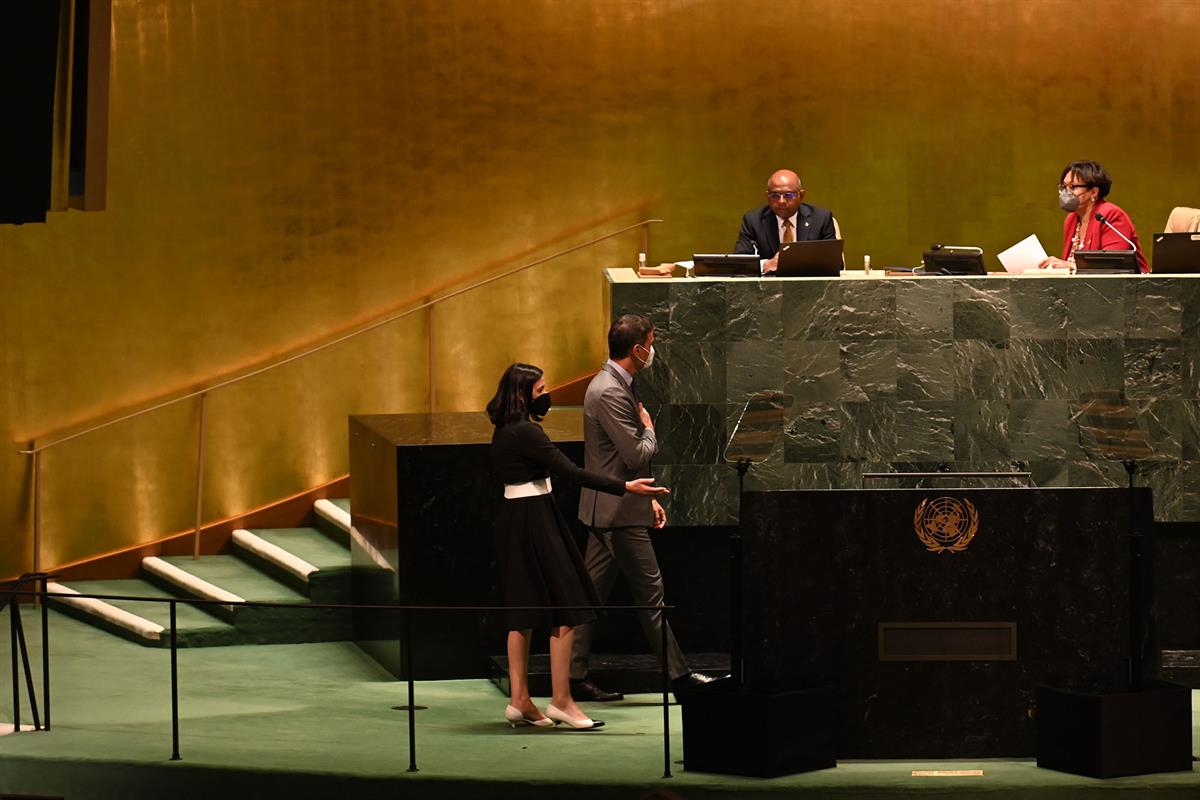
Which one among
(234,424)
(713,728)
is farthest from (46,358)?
(713,728)

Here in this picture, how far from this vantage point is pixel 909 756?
713 cm

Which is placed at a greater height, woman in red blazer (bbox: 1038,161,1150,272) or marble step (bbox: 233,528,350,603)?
woman in red blazer (bbox: 1038,161,1150,272)

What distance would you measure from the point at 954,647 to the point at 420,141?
544 cm

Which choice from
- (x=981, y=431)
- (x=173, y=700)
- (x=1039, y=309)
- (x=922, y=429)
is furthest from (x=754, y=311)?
(x=173, y=700)

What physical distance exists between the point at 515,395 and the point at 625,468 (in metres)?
0.54

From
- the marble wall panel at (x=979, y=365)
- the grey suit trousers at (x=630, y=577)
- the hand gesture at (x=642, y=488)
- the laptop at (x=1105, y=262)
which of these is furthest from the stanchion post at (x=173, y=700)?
the laptop at (x=1105, y=262)

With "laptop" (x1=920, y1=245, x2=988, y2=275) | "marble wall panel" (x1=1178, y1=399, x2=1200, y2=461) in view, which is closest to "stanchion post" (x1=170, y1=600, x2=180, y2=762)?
"laptop" (x1=920, y1=245, x2=988, y2=275)

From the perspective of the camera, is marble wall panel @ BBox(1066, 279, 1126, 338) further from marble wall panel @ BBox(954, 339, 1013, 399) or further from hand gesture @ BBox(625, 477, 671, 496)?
hand gesture @ BBox(625, 477, 671, 496)

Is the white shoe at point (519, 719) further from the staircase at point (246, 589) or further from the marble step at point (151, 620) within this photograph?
the marble step at point (151, 620)

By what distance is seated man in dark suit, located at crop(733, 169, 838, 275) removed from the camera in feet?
31.8

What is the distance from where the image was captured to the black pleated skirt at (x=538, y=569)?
763 centimetres

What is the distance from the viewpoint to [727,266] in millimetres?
8602

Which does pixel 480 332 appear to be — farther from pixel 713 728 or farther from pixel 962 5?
pixel 713 728

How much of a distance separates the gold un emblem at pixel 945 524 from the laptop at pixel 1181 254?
6.52 ft
